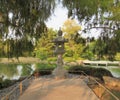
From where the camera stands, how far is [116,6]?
589 inches

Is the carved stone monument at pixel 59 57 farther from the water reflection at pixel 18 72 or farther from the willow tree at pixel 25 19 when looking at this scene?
the water reflection at pixel 18 72

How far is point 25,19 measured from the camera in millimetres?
12242

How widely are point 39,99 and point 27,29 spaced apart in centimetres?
513

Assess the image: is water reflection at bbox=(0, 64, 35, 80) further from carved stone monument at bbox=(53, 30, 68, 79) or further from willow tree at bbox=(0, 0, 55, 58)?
willow tree at bbox=(0, 0, 55, 58)

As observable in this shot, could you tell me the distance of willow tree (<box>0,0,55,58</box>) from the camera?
11188 mm

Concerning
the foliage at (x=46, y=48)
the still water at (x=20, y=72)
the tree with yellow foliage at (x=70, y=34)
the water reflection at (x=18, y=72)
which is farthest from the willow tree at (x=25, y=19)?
the foliage at (x=46, y=48)

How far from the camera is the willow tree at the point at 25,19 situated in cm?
1119

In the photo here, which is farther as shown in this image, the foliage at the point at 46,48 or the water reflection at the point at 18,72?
the foliage at the point at 46,48

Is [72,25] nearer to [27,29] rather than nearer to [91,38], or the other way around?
[91,38]

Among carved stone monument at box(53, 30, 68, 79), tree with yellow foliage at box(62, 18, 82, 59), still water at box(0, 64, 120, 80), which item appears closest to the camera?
carved stone monument at box(53, 30, 68, 79)

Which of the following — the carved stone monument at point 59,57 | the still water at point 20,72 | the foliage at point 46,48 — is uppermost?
the foliage at point 46,48

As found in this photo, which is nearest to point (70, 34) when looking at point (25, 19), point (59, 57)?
point (59, 57)

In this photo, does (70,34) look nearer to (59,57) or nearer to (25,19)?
(59,57)

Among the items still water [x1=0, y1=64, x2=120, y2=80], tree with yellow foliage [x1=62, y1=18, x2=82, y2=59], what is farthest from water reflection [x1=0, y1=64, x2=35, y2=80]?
tree with yellow foliage [x1=62, y1=18, x2=82, y2=59]
